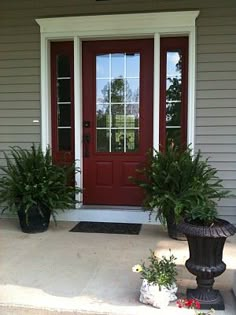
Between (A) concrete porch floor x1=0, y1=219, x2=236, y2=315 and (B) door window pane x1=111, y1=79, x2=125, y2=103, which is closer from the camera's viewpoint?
(A) concrete porch floor x1=0, y1=219, x2=236, y2=315

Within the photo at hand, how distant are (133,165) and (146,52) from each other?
1.28 m

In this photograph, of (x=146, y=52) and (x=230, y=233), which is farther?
(x=146, y=52)

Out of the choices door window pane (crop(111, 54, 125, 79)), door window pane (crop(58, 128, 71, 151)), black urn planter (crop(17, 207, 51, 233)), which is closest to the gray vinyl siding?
door window pane (crop(58, 128, 71, 151))

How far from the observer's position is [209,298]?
7.86 ft

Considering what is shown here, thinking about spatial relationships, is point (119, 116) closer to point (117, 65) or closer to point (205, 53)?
point (117, 65)

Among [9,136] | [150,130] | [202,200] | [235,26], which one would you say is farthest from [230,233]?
[9,136]

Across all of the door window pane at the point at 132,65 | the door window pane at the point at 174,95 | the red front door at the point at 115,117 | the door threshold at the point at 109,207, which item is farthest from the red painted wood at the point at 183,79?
the door threshold at the point at 109,207

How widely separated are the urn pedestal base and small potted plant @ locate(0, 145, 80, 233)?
1980mm

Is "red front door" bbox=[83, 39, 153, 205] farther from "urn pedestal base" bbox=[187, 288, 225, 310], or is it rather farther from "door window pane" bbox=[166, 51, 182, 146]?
"urn pedestal base" bbox=[187, 288, 225, 310]

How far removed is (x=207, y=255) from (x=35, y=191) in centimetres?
215

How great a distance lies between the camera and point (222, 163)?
4.33 meters

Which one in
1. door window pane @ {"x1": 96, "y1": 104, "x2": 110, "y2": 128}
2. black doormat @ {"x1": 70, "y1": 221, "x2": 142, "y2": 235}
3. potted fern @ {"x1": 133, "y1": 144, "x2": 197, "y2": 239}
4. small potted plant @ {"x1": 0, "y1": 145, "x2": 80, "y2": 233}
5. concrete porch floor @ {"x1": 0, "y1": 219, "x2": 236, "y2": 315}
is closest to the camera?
concrete porch floor @ {"x1": 0, "y1": 219, "x2": 236, "y2": 315}

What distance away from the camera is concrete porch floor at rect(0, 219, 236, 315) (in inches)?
95.6

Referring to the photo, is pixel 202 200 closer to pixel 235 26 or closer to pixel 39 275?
pixel 39 275
